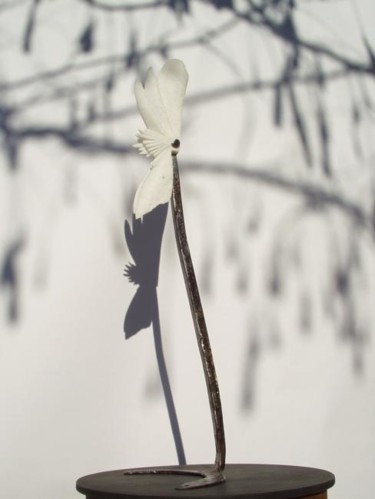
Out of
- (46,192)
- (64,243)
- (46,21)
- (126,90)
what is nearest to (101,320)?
(64,243)

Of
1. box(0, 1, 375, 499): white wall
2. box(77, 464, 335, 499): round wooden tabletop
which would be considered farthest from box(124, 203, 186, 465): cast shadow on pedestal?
box(77, 464, 335, 499): round wooden tabletop

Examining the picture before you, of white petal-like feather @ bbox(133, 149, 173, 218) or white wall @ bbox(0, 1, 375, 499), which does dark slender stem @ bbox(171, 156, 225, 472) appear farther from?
white wall @ bbox(0, 1, 375, 499)

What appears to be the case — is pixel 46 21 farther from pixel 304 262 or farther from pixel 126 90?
pixel 304 262

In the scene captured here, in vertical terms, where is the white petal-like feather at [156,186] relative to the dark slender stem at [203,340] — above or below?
above

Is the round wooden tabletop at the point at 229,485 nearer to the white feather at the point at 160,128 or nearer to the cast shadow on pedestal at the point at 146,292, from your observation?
the cast shadow on pedestal at the point at 146,292

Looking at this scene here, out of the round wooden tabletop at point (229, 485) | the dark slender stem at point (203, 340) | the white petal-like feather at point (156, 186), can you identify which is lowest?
the round wooden tabletop at point (229, 485)

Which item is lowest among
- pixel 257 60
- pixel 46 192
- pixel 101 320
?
pixel 101 320

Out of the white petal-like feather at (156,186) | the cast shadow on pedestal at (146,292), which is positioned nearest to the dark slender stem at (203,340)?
the white petal-like feather at (156,186)
